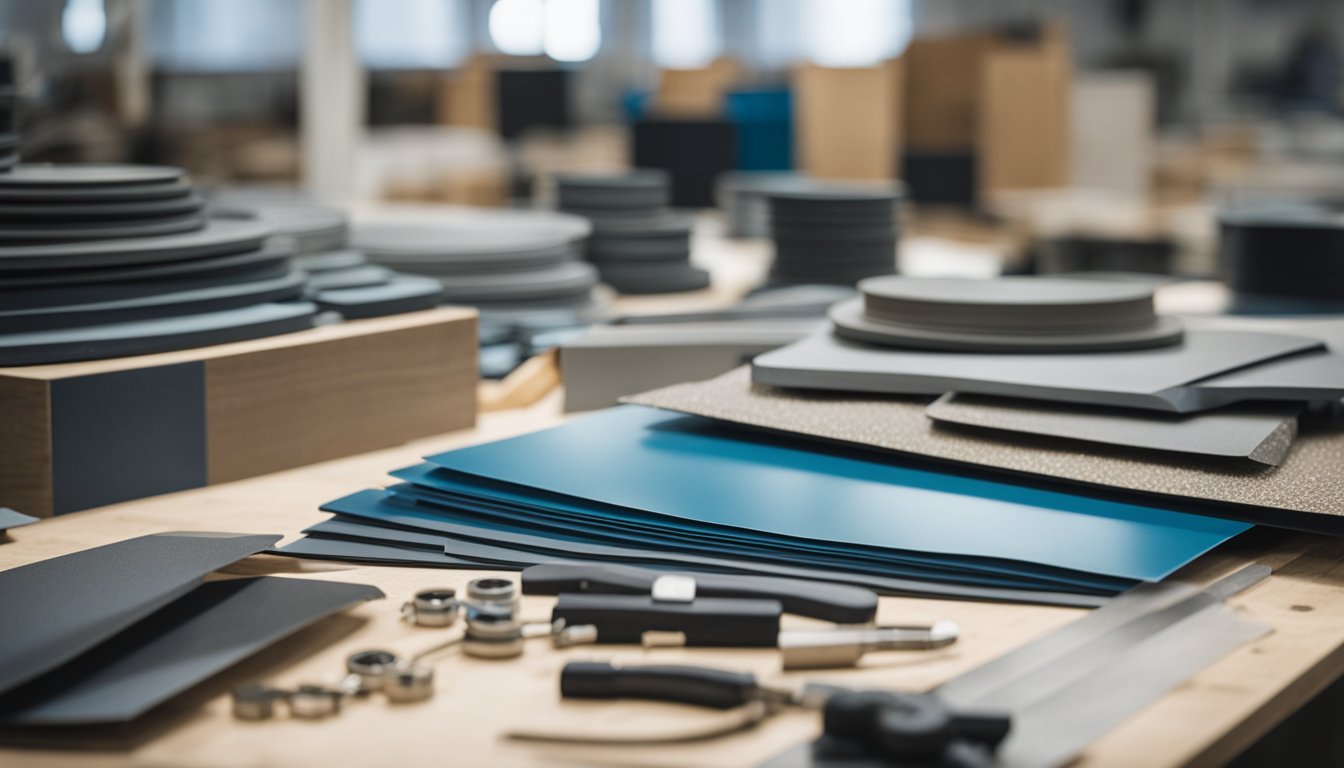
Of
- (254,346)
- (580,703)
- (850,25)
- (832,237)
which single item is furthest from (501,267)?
(850,25)

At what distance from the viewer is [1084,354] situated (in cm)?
126

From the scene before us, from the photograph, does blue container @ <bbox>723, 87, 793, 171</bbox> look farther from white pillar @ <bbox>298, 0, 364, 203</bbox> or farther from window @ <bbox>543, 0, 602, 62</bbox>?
window @ <bbox>543, 0, 602, 62</bbox>

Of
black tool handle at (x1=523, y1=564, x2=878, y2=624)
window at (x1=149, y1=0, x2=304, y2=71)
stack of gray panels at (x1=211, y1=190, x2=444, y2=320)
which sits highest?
window at (x1=149, y1=0, x2=304, y2=71)

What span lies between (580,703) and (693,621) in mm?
99

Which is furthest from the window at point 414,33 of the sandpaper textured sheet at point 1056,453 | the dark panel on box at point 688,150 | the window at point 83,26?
the sandpaper textured sheet at point 1056,453

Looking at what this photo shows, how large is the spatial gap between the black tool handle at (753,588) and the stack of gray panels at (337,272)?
1.80ft

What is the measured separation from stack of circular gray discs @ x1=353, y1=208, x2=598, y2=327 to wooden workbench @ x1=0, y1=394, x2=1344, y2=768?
878 mm

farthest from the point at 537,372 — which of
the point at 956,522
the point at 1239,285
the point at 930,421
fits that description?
the point at 1239,285

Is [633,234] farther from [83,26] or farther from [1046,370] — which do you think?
[83,26]

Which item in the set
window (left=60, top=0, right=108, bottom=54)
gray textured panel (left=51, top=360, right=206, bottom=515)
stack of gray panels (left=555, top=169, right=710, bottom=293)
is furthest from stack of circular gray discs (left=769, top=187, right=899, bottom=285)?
window (left=60, top=0, right=108, bottom=54)

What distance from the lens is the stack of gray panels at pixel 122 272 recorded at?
1.11m

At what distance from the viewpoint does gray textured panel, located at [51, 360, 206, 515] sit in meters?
1.06

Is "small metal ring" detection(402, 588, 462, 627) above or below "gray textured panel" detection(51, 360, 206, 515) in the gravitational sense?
below

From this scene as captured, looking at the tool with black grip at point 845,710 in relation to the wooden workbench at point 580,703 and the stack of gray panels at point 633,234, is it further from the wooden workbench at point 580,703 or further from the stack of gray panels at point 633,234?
the stack of gray panels at point 633,234
